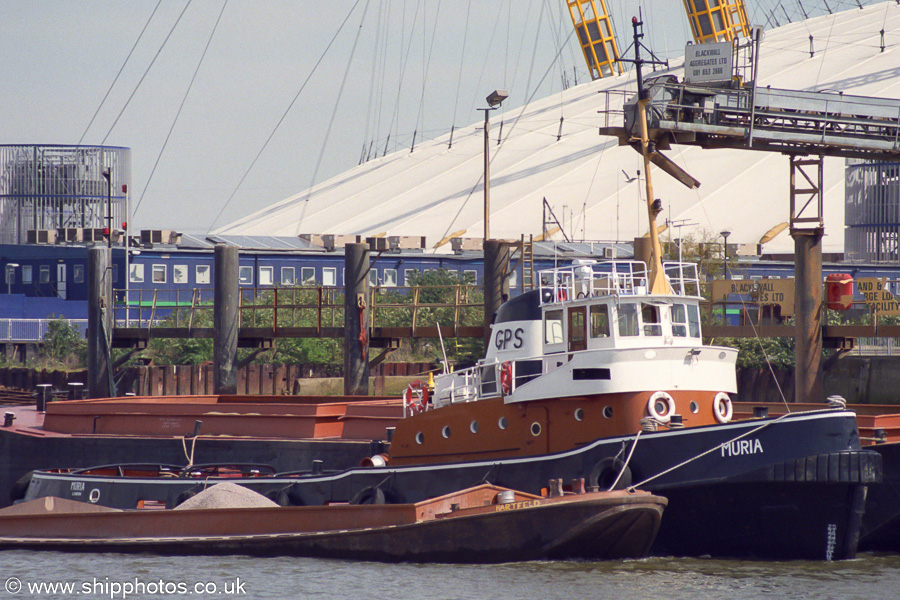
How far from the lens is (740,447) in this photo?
61.5 feet

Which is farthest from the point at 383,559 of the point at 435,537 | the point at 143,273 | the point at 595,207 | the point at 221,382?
the point at 595,207

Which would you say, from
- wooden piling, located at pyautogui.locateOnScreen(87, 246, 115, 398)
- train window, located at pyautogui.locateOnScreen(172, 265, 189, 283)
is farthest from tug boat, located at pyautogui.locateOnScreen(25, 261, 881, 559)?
train window, located at pyautogui.locateOnScreen(172, 265, 189, 283)

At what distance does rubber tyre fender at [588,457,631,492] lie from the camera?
19109 millimetres

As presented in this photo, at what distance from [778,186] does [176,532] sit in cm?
7937

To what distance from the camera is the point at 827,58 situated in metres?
110

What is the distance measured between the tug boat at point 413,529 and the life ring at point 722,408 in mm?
2534

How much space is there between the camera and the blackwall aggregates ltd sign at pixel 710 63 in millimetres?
26297

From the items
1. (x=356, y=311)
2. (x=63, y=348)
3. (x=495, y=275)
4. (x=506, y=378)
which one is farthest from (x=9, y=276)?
(x=506, y=378)

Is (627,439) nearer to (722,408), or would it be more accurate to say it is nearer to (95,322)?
(722,408)

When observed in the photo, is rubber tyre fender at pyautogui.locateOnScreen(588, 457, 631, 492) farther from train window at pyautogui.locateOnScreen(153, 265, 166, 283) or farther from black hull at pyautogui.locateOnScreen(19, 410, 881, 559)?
train window at pyautogui.locateOnScreen(153, 265, 166, 283)

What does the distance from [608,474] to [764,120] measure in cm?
1152

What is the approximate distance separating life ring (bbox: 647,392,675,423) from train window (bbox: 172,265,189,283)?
150ft

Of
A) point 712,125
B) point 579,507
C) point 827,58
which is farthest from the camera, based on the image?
point 827,58

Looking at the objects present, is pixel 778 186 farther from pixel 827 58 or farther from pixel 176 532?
pixel 176 532
